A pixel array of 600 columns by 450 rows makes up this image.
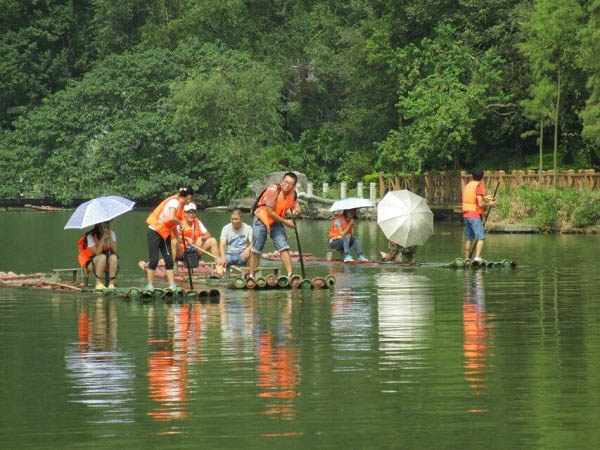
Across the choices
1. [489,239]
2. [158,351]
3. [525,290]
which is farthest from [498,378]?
[489,239]

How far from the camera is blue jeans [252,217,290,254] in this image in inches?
979

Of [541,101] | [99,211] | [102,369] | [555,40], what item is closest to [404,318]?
[102,369]

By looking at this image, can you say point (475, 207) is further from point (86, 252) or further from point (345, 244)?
point (86, 252)

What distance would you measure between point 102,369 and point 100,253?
8.37 meters

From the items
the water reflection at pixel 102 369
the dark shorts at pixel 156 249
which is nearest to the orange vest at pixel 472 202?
the dark shorts at pixel 156 249

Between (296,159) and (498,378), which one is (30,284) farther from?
(296,159)

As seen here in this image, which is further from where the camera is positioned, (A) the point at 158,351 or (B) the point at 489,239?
(B) the point at 489,239

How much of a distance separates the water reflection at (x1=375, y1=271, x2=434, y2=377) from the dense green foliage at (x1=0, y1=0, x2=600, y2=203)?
83.0 ft

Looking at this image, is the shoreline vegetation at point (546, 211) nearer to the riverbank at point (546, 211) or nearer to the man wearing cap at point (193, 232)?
the riverbank at point (546, 211)

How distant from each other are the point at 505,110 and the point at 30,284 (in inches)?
1518

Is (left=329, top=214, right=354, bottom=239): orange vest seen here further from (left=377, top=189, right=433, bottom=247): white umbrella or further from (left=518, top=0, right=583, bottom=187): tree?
(left=518, top=0, right=583, bottom=187): tree

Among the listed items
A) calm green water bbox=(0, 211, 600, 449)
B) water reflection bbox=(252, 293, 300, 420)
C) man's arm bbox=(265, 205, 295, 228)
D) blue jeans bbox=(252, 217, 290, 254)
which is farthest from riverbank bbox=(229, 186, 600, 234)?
water reflection bbox=(252, 293, 300, 420)

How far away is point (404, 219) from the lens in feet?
99.1

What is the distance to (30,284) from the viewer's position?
25.6m
